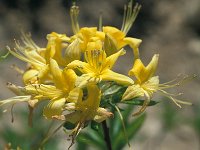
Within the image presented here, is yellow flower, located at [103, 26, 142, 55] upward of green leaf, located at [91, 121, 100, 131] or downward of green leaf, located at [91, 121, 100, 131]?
upward

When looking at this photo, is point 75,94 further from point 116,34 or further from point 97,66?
point 116,34

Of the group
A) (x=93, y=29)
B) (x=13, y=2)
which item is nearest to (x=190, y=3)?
(x=13, y=2)

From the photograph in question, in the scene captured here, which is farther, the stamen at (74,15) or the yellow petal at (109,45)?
the stamen at (74,15)

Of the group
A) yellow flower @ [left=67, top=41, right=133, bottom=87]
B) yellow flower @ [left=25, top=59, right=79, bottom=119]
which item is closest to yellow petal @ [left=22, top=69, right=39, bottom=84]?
yellow flower @ [left=25, top=59, right=79, bottom=119]

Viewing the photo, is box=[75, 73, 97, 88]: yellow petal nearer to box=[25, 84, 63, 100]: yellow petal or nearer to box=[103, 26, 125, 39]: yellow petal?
box=[25, 84, 63, 100]: yellow petal

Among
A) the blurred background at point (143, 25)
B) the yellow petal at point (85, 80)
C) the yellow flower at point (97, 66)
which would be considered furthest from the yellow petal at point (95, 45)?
the blurred background at point (143, 25)

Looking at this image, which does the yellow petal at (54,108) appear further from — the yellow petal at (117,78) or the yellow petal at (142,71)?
the yellow petal at (142,71)
